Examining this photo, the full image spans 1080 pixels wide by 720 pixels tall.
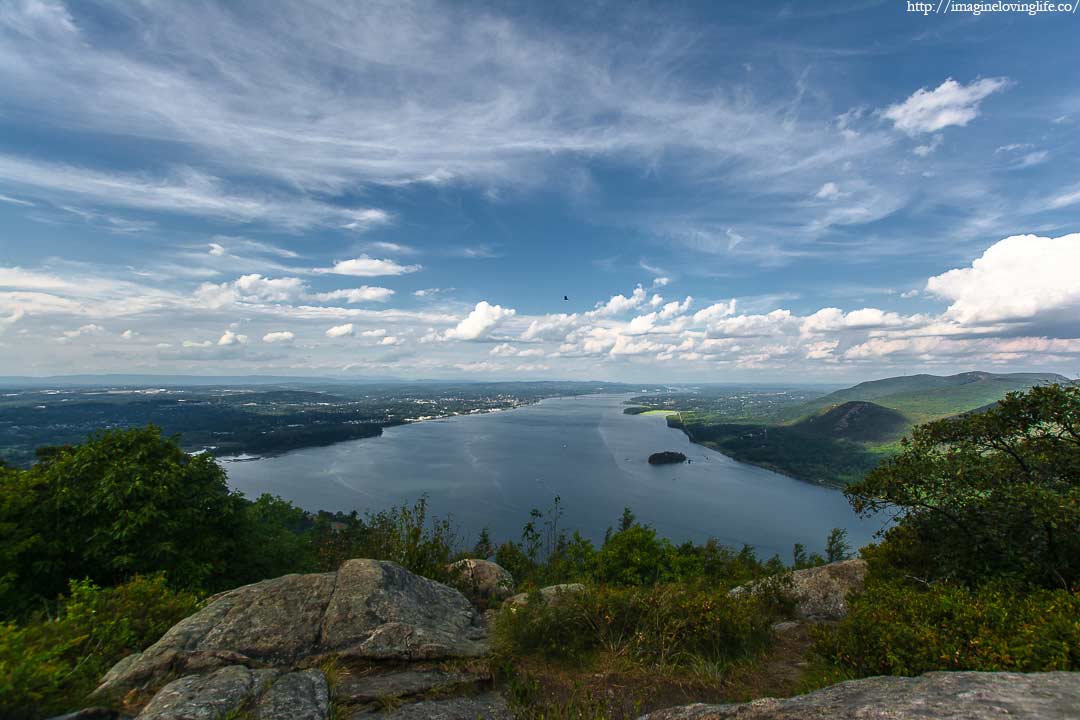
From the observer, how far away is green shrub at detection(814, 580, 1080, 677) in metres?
4.74

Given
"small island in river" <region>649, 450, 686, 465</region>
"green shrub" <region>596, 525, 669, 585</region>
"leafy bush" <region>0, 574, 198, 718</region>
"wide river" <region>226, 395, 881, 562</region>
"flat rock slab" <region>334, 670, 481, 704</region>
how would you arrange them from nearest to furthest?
"leafy bush" <region>0, 574, 198, 718</region>
"flat rock slab" <region>334, 670, 481, 704</region>
"green shrub" <region>596, 525, 669, 585</region>
"wide river" <region>226, 395, 881, 562</region>
"small island in river" <region>649, 450, 686, 465</region>

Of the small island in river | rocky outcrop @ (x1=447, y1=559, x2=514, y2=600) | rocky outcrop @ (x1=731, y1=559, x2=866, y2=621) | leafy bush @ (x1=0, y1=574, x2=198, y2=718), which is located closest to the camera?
leafy bush @ (x1=0, y1=574, x2=198, y2=718)

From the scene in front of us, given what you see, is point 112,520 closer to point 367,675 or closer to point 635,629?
point 367,675

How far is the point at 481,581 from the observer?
12.7m

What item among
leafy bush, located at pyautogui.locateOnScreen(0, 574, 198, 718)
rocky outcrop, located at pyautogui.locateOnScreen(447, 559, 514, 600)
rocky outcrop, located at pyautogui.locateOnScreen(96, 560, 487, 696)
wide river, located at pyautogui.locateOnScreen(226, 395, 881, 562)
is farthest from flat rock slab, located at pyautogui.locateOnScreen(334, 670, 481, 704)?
wide river, located at pyautogui.locateOnScreen(226, 395, 881, 562)

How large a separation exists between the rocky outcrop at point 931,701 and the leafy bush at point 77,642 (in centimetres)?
622

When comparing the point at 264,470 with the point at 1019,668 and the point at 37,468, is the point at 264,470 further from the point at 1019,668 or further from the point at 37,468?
the point at 1019,668

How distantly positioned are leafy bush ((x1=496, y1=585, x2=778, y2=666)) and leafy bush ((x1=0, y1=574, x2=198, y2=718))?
528 cm

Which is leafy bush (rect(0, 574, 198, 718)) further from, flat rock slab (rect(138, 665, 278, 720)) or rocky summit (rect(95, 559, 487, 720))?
flat rock slab (rect(138, 665, 278, 720))

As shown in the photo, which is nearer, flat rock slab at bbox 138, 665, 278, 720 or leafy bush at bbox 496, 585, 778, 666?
flat rock slab at bbox 138, 665, 278, 720

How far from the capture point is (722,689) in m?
6.54

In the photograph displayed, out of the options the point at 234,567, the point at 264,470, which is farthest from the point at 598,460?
the point at 234,567

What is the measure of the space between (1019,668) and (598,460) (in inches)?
5294

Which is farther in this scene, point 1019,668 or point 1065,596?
point 1065,596
